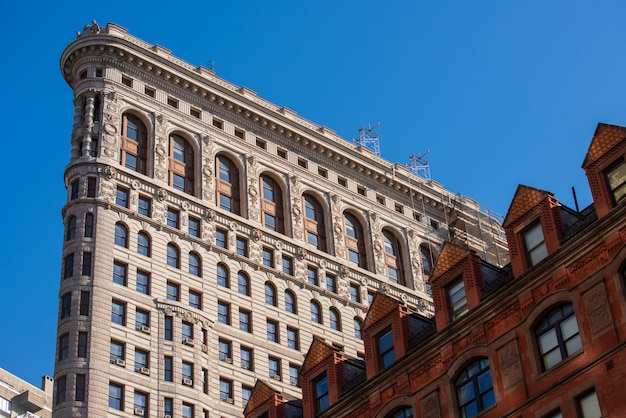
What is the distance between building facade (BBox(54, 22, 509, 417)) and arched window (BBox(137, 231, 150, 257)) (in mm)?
176

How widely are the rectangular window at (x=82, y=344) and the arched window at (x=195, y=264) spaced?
1285 cm

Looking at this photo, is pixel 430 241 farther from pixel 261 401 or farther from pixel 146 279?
pixel 261 401

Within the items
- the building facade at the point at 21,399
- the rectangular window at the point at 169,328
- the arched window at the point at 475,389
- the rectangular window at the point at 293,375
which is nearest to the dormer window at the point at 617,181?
the arched window at the point at 475,389

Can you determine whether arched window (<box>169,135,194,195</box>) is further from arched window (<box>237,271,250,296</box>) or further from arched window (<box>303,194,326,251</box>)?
arched window (<box>303,194,326,251</box>)

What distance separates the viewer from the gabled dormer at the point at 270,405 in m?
51.2

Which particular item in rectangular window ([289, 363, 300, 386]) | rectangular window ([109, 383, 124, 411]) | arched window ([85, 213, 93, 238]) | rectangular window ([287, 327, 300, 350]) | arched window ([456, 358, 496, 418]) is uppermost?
arched window ([85, 213, 93, 238])

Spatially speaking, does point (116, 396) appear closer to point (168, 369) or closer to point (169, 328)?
point (168, 369)

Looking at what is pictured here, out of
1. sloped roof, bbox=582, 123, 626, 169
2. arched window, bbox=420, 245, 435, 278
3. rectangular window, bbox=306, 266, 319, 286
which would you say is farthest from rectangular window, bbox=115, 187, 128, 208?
sloped roof, bbox=582, 123, 626, 169

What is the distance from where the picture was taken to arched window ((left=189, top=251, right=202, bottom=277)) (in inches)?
3770

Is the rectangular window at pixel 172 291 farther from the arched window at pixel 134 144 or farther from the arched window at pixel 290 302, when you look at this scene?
the arched window at pixel 290 302

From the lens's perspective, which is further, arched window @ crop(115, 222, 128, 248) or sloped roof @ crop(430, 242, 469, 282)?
arched window @ crop(115, 222, 128, 248)

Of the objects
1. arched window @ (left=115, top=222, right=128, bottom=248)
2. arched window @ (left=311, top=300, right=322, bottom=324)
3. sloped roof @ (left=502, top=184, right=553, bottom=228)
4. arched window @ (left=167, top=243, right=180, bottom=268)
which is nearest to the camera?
sloped roof @ (left=502, top=184, right=553, bottom=228)

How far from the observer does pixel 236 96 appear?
10956 centimetres

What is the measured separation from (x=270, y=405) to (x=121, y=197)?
46.9 m
